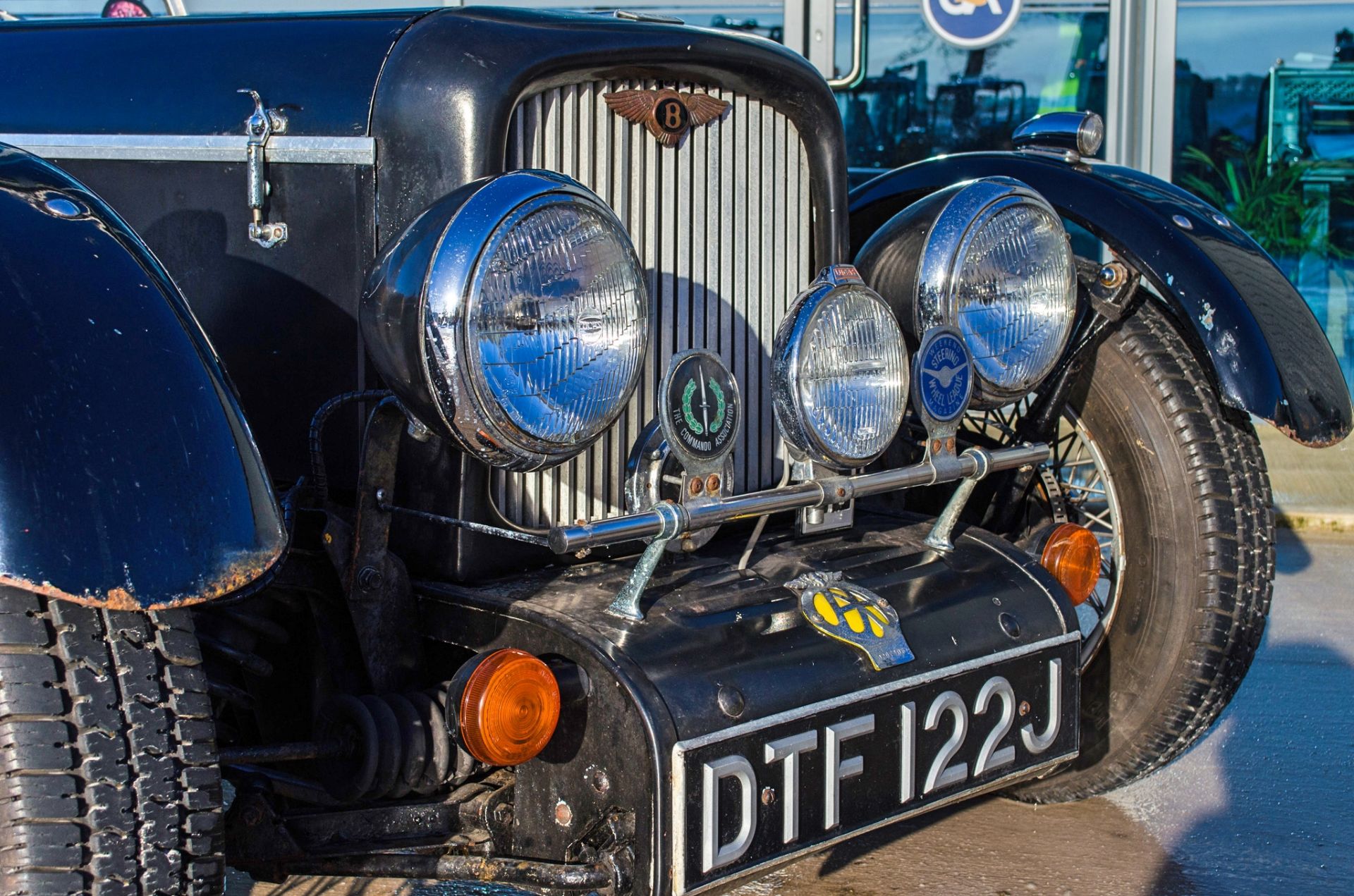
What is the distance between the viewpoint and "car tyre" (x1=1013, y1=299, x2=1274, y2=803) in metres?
2.38

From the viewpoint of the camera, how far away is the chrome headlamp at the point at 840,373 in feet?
6.15

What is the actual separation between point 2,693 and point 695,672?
0.75 metres

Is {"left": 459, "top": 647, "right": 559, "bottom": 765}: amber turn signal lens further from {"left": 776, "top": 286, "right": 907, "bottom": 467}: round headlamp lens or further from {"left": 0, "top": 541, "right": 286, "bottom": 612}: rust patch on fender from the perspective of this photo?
{"left": 776, "top": 286, "right": 907, "bottom": 467}: round headlamp lens

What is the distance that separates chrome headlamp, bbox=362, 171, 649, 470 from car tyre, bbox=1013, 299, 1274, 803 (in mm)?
1109

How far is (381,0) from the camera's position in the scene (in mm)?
3658

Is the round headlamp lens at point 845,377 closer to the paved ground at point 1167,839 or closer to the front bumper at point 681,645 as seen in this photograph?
the front bumper at point 681,645

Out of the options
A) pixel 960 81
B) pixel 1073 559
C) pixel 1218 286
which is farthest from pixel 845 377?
pixel 960 81

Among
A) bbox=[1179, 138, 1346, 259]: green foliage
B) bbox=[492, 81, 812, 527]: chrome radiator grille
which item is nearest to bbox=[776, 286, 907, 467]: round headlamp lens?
bbox=[492, 81, 812, 527]: chrome radiator grille

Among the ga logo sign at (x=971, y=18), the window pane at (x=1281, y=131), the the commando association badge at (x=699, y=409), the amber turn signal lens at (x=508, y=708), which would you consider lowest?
the amber turn signal lens at (x=508, y=708)

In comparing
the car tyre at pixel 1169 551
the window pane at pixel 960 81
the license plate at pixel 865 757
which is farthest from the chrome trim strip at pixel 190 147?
the window pane at pixel 960 81

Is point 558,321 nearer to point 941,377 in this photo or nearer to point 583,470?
point 583,470

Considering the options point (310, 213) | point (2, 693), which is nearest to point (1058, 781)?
point (310, 213)

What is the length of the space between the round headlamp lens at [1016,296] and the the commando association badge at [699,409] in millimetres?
451

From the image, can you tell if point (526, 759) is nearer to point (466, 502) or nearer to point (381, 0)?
point (466, 502)
